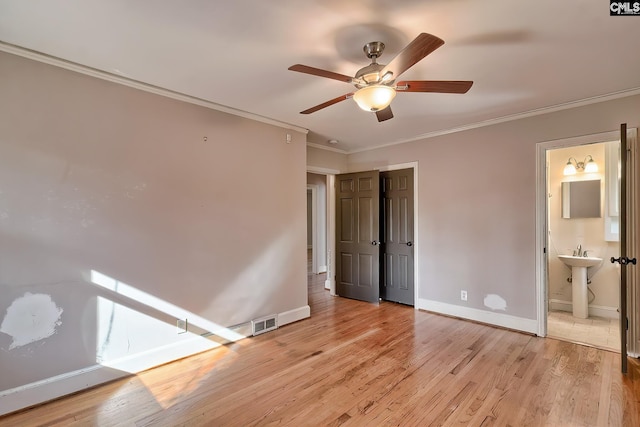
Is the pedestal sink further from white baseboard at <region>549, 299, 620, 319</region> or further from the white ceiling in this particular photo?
the white ceiling

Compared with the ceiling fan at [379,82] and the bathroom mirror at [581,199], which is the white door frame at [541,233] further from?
the ceiling fan at [379,82]

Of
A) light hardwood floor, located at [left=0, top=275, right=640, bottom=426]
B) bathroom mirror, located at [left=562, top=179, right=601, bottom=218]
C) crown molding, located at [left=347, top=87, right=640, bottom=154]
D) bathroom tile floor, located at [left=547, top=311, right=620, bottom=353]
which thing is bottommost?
Result: bathroom tile floor, located at [left=547, top=311, right=620, bottom=353]

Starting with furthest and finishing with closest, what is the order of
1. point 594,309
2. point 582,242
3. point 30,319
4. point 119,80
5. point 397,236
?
point 397,236 → point 582,242 → point 594,309 → point 119,80 → point 30,319

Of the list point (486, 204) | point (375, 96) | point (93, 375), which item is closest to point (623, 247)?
point (486, 204)

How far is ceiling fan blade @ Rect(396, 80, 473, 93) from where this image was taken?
6.36 feet

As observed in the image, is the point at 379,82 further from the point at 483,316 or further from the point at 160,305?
the point at 483,316

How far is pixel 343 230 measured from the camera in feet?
17.3

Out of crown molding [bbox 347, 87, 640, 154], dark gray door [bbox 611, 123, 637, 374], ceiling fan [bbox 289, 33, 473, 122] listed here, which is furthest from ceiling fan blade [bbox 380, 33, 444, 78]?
crown molding [bbox 347, 87, 640, 154]

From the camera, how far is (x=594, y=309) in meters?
4.07

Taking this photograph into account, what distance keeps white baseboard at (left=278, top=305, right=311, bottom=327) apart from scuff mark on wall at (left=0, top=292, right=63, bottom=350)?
221 cm

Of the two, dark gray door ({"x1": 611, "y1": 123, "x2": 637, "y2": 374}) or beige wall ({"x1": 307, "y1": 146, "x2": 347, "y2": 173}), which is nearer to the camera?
dark gray door ({"x1": 611, "y1": 123, "x2": 637, "y2": 374})

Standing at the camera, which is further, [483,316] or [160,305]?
[483,316]

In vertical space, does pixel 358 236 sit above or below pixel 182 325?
above

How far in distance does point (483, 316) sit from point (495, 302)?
9.8 inches
